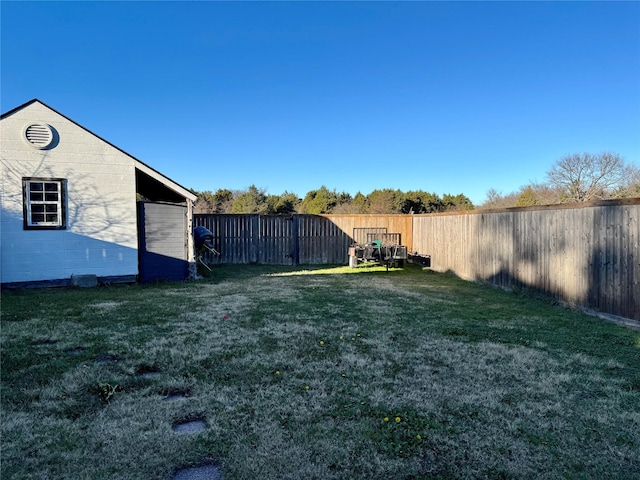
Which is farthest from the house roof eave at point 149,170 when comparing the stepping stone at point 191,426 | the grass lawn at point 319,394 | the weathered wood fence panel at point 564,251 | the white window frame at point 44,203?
the weathered wood fence panel at point 564,251

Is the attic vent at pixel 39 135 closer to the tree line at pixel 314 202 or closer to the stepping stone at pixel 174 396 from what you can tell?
the stepping stone at pixel 174 396

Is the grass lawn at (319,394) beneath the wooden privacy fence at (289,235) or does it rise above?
beneath

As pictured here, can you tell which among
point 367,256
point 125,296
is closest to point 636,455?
point 125,296

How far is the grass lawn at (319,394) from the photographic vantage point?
6.93 feet

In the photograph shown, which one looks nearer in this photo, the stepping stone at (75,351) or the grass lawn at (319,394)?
the grass lawn at (319,394)

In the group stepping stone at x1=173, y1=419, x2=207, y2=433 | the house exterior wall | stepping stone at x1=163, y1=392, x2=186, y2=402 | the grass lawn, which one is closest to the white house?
the house exterior wall

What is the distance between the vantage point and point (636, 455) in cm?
221

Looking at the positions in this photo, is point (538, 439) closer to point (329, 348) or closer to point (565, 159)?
point (329, 348)

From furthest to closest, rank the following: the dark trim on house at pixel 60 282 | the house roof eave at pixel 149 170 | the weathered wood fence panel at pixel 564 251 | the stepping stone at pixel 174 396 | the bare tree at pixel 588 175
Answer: the bare tree at pixel 588 175
the house roof eave at pixel 149 170
the dark trim on house at pixel 60 282
the weathered wood fence panel at pixel 564 251
the stepping stone at pixel 174 396

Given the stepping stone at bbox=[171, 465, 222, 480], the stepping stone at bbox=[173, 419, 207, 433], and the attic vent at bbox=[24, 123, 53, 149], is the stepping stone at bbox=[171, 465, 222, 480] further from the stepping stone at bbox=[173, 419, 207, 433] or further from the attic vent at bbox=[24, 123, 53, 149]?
the attic vent at bbox=[24, 123, 53, 149]

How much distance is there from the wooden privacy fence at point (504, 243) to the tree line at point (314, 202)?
12311 millimetres

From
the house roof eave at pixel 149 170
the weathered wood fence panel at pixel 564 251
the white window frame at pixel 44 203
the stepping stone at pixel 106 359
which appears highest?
the house roof eave at pixel 149 170

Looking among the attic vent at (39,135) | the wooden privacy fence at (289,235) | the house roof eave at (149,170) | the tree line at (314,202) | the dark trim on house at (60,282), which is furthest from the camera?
the tree line at (314,202)

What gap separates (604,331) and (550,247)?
8.28 feet
